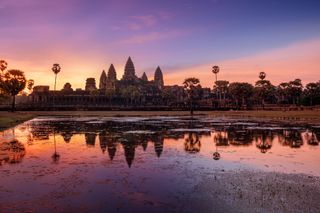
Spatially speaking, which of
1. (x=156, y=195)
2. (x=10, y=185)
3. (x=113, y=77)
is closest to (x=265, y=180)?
(x=156, y=195)

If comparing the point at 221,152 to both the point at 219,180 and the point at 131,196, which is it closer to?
the point at 219,180

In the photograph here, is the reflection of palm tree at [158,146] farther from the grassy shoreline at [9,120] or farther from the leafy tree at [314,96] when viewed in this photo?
the leafy tree at [314,96]

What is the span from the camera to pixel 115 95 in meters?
160

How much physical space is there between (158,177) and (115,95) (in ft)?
489

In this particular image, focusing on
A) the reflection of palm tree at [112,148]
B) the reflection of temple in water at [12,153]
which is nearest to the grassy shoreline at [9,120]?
the reflection of temple in water at [12,153]

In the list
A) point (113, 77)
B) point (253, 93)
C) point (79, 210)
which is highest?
point (113, 77)

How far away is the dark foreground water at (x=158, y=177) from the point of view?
960 cm

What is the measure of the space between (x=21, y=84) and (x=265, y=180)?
3182 inches

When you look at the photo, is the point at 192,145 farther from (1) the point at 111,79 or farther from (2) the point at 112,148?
(1) the point at 111,79

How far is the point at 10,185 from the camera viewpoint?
11.7 m

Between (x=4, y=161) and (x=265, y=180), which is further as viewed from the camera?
(x=4, y=161)

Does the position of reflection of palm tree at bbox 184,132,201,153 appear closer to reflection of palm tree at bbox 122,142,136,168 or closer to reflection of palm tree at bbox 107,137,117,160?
reflection of palm tree at bbox 122,142,136,168

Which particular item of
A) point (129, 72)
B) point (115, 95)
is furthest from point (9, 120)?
point (129, 72)

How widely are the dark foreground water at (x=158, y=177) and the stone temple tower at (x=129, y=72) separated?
169 metres
